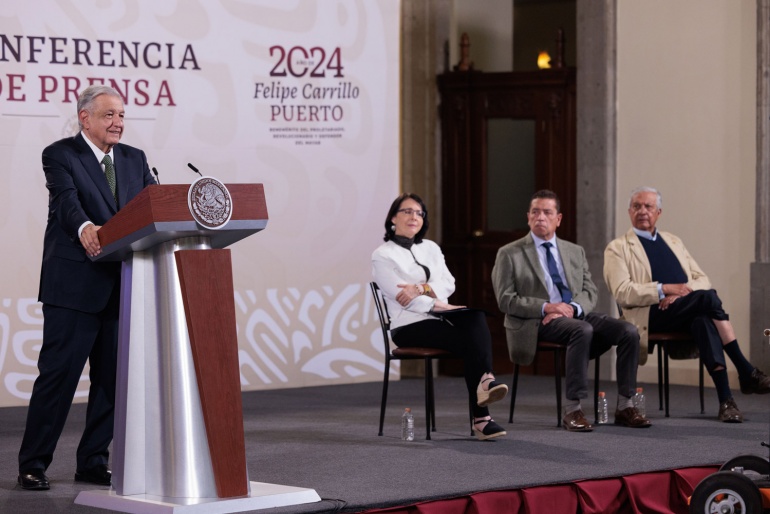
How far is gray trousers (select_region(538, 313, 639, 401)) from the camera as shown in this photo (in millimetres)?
5660

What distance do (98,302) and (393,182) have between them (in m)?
3.96

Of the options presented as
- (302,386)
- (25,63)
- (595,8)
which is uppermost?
(595,8)

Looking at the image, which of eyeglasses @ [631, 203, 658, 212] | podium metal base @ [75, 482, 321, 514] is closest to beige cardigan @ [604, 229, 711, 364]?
eyeglasses @ [631, 203, 658, 212]

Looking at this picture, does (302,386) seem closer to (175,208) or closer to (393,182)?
(393,182)

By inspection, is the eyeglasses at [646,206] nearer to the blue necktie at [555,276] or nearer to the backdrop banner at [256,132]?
the blue necktie at [555,276]

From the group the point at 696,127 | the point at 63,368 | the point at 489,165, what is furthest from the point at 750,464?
the point at 489,165

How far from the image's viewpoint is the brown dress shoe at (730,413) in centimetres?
593

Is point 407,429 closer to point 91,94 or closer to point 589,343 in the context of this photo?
point 589,343

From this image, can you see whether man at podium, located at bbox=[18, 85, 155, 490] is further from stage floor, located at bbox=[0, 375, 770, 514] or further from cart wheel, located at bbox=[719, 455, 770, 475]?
cart wheel, located at bbox=[719, 455, 770, 475]

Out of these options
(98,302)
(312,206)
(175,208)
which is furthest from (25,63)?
(175,208)

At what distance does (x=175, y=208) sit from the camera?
11.7 ft

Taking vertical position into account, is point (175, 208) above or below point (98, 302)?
above

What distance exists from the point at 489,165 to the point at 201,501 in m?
5.78

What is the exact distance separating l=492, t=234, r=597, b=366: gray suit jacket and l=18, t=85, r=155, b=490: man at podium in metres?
2.22
